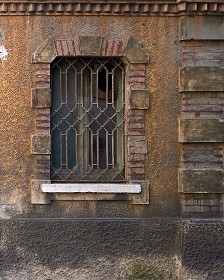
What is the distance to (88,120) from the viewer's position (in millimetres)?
8641

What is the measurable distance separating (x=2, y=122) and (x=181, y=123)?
7.17 feet

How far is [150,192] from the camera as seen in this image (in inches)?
335

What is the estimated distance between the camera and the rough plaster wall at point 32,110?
8414 millimetres

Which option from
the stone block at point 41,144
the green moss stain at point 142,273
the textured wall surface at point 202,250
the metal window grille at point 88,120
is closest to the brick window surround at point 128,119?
the stone block at point 41,144

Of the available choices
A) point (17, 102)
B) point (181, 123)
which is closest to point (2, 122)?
point (17, 102)

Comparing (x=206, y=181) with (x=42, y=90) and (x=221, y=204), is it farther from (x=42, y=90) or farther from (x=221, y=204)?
(x=42, y=90)

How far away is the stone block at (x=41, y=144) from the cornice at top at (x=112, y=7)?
1500 mm

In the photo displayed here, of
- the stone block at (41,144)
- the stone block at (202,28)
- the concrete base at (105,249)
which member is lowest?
the concrete base at (105,249)

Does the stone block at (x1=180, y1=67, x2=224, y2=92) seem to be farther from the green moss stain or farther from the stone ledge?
the green moss stain

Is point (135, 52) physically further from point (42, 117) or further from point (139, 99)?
point (42, 117)

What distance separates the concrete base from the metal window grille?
25.5 inches

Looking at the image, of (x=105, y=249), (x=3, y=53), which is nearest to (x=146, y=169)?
(x=105, y=249)

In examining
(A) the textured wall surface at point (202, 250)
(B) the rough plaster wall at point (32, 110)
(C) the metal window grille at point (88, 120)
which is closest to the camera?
(A) the textured wall surface at point (202, 250)

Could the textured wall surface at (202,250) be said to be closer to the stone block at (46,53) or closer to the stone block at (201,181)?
the stone block at (201,181)
